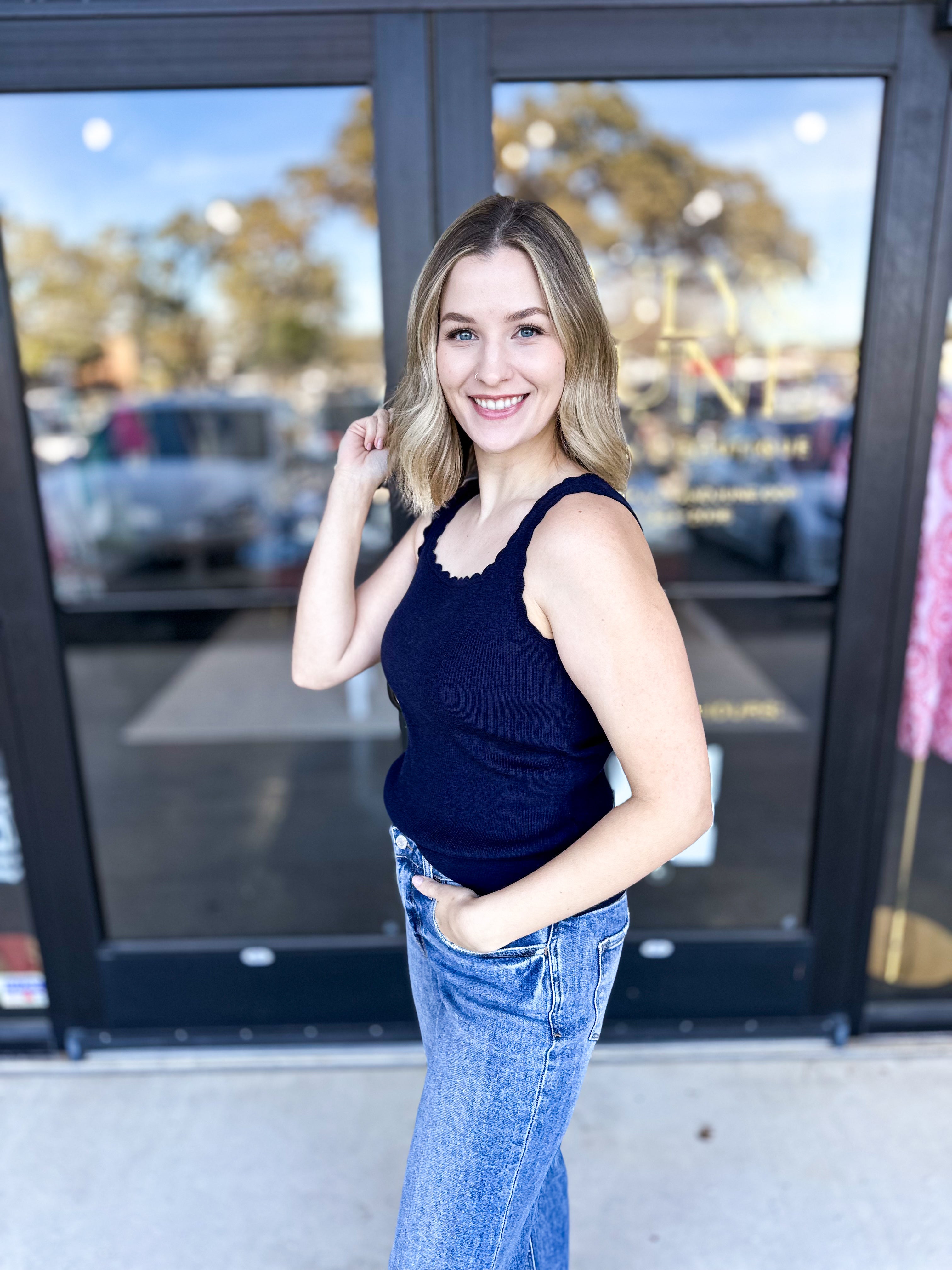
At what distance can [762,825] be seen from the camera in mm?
3400

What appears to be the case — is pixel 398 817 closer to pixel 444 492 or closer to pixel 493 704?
pixel 493 704

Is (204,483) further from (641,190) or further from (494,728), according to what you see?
(494,728)

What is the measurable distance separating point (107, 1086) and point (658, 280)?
404 centimetres

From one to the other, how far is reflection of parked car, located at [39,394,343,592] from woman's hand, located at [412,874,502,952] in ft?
19.4

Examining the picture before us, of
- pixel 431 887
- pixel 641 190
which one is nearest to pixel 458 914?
pixel 431 887

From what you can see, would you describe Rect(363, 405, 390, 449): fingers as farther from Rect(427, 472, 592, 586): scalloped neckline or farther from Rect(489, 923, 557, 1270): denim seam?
Rect(489, 923, 557, 1270): denim seam

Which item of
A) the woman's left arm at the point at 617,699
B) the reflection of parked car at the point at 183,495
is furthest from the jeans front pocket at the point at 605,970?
the reflection of parked car at the point at 183,495

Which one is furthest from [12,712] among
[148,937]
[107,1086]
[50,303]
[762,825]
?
[50,303]

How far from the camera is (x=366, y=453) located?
1.49 meters

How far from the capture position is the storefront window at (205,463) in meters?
3.40

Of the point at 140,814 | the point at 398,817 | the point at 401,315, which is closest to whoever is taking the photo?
the point at 398,817

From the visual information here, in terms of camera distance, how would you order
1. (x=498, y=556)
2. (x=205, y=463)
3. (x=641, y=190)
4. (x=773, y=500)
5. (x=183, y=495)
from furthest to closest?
(x=205, y=463), (x=183, y=495), (x=641, y=190), (x=773, y=500), (x=498, y=556)

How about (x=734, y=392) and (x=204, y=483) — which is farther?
(x=204, y=483)

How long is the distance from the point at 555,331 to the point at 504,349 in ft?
0.22
